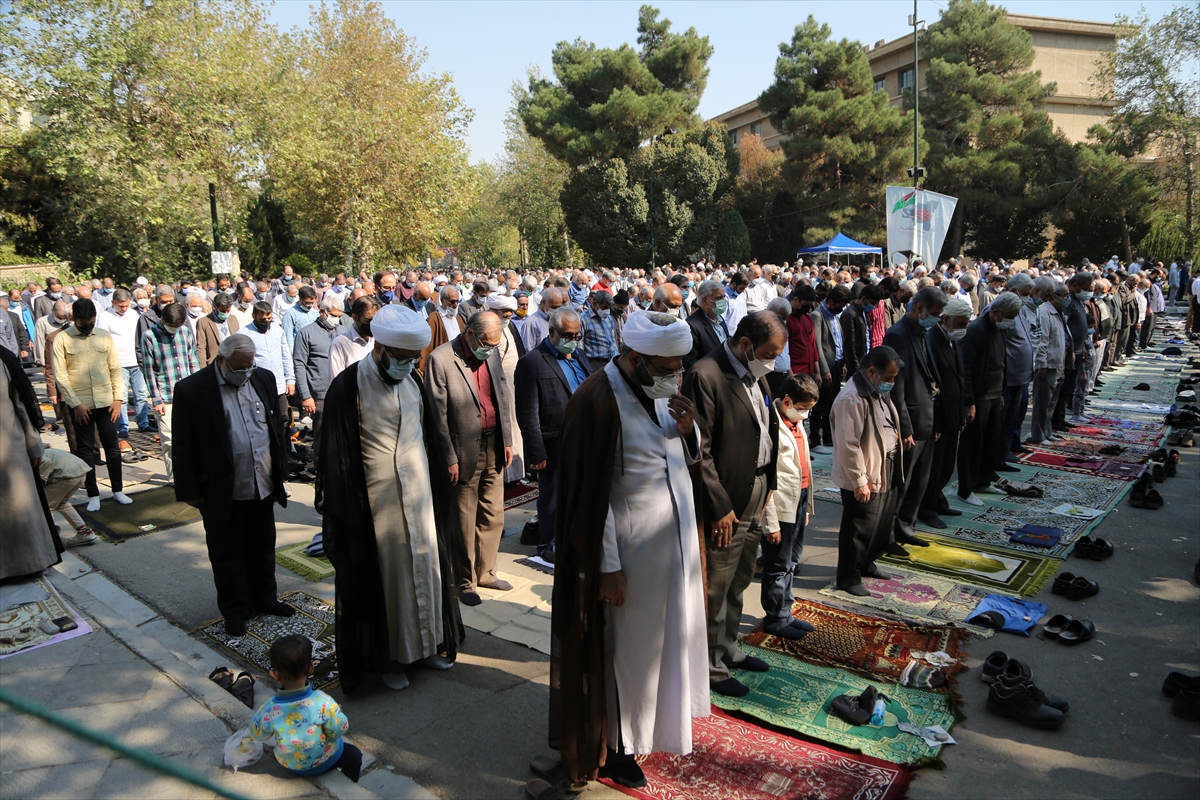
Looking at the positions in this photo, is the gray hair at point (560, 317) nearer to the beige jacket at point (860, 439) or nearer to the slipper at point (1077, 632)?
the beige jacket at point (860, 439)

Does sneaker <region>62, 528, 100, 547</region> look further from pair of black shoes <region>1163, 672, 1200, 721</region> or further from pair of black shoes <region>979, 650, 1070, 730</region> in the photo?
pair of black shoes <region>1163, 672, 1200, 721</region>

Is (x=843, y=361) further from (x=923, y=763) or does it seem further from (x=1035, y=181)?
(x=1035, y=181)

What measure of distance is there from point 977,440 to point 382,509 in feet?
19.7

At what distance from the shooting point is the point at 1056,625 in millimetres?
5035

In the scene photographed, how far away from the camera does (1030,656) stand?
4773 millimetres

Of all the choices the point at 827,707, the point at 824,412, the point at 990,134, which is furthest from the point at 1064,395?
the point at 990,134

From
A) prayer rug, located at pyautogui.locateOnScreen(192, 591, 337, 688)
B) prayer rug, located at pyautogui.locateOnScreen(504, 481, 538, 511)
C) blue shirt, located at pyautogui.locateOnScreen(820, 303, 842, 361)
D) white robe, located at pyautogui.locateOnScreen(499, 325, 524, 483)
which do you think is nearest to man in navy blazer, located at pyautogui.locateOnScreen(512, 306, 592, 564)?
white robe, located at pyautogui.locateOnScreen(499, 325, 524, 483)

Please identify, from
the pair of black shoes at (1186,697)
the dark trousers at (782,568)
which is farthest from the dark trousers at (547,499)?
the pair of black shoes at (1186,697)

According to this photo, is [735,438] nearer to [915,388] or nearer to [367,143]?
[915,388]

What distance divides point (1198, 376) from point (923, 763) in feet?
46.3

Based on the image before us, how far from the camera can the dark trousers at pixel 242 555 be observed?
500cm

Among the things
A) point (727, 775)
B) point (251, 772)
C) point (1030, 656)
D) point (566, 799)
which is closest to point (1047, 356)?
point (1030, 656)

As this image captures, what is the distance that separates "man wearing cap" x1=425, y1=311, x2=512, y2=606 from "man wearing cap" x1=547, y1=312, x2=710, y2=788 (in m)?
1.88

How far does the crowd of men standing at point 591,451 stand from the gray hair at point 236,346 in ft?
0.08
